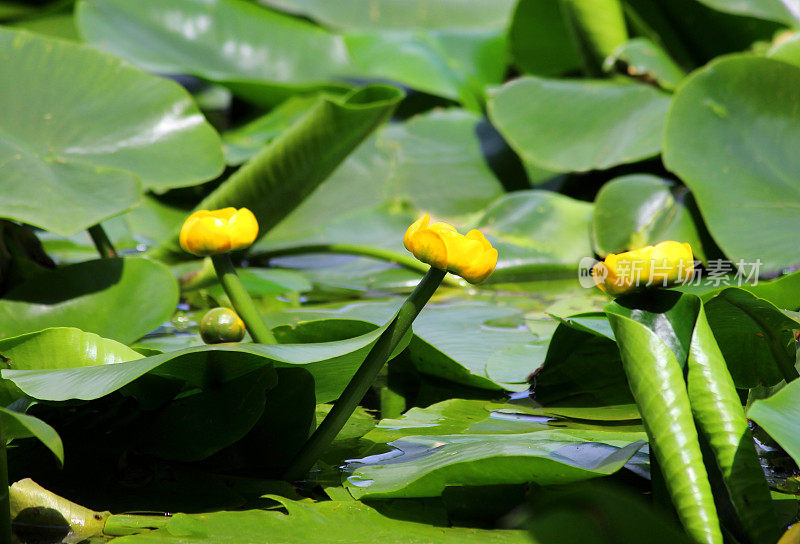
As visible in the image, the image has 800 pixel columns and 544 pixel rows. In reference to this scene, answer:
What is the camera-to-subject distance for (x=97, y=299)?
3.49ft

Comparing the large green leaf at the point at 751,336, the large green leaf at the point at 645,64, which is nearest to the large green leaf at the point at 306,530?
the large green leaf at the point at 751,336

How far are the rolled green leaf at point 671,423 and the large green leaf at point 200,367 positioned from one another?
19 cm

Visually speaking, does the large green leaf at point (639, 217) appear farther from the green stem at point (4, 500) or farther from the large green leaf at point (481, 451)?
the green stem at point (4, 500)

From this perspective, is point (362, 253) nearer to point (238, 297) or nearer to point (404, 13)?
point (238, 297)

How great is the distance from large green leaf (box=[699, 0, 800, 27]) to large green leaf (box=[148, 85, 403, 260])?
941mm

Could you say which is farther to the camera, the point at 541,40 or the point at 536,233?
the point at 541,40

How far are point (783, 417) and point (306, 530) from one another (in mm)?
346

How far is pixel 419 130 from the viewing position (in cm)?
215

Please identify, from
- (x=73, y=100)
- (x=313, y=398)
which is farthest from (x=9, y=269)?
(x=313, y=398)

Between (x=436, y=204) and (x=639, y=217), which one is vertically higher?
(x=639, y=217)

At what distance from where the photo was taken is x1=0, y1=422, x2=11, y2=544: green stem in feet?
1.82

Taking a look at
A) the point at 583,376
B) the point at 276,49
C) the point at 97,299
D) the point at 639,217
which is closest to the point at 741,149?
the point at 639,217

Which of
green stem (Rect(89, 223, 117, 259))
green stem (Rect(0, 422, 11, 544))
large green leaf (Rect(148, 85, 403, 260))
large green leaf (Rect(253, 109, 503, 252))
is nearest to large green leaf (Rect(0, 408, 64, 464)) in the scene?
green stem (Rect(0, 422, 11, 544))

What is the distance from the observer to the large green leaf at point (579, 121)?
5.55 feet
